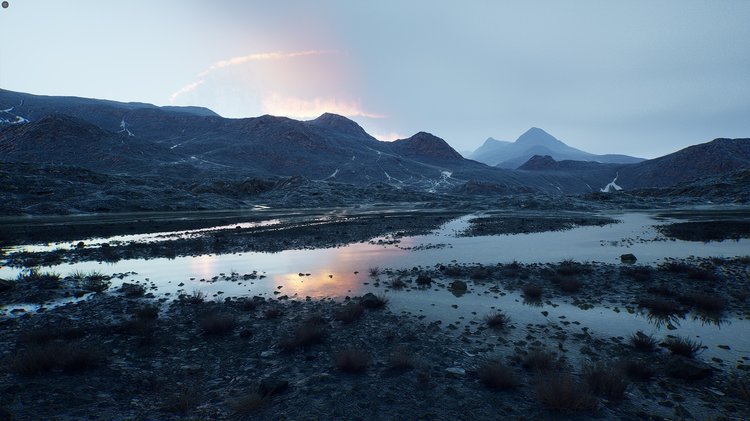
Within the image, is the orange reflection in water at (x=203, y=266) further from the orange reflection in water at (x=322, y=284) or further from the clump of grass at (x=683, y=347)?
the clump of grass at (x=683, y=347)

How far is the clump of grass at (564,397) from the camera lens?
6.66 m

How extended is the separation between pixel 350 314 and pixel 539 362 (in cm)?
616

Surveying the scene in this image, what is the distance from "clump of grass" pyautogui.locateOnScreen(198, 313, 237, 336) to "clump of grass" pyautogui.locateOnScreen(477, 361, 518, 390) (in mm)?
7987

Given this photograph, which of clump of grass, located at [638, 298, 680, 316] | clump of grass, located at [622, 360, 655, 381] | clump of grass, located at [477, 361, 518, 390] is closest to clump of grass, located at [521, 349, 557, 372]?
clump of grass, located at [477, 361, 518, 390]

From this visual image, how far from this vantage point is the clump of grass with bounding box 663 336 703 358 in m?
8.98

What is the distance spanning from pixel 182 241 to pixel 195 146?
632ft

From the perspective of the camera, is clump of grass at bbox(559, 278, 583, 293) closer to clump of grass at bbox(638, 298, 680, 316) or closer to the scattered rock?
clump of grass at bbox(638, 298, 680, 316)

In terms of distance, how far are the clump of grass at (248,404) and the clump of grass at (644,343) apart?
1015 centimetres

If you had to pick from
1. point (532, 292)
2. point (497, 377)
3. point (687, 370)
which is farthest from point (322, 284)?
point (687, 370)

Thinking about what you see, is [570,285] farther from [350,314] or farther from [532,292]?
[350,314]

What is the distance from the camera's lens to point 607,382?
7.30 metres

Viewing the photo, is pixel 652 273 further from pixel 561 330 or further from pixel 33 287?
pixel 33 287

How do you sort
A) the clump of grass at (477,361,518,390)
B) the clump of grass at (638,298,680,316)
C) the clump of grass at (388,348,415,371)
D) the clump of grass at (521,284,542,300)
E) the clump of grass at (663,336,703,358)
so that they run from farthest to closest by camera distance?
the clump of grass at (521,284,542,300) → the clump of grass at (638,298,680,316) → the clump of grass at (663,336,703,358) → the clump of grass at (388,348,415,371) → the clump of grass at (477,361,518,390)

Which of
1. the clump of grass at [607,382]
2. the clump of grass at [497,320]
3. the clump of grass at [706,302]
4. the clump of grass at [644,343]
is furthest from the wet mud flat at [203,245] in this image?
the clump of grass at [607,382]
